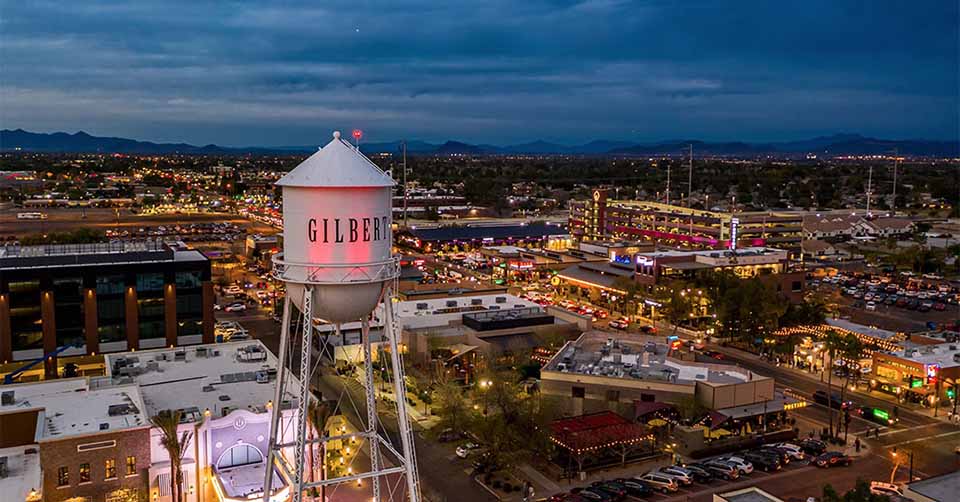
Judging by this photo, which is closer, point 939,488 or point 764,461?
point 939,488

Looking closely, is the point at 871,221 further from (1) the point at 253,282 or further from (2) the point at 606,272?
(1) the point at 253,282

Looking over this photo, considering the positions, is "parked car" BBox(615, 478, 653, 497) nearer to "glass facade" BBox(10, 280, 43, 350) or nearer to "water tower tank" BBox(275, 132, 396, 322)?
"water tower tank" BBox(275, 132, 396, 322)

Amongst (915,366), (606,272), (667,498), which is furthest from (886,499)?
(606,272)

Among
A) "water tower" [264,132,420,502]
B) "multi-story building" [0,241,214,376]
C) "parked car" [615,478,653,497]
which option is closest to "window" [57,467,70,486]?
"water tower" [264,132,420,502]

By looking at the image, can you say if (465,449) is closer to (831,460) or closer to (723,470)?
(723,470)

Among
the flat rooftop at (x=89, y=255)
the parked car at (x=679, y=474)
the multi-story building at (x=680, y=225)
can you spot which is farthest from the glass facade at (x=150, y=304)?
the multi-story building at (x=680, y=225)

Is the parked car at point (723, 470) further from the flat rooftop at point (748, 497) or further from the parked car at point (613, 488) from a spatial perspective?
the flat rooftop at point (748, 497)

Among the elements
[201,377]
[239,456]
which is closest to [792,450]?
[239,456]
